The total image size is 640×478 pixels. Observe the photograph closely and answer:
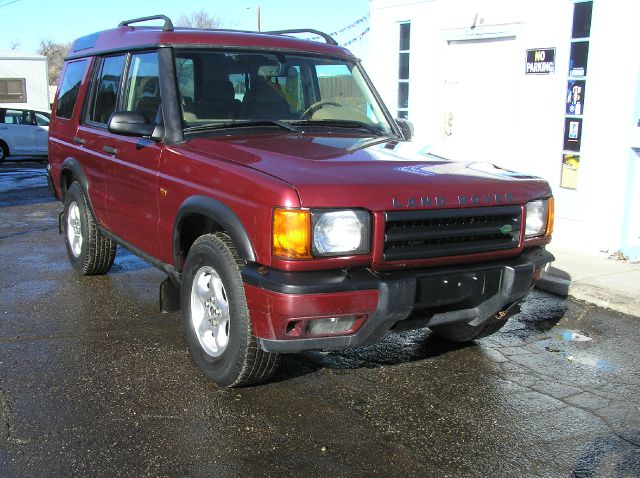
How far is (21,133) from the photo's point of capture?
18.5m

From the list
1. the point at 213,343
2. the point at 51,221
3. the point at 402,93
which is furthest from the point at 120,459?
the point at 402,93

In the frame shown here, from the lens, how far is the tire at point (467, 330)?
4.48 m

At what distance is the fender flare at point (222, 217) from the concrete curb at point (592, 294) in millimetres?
3125

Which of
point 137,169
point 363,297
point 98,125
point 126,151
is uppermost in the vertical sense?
point 98,125

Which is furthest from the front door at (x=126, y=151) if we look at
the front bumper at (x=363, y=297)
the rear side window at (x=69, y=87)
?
the front bumper at (x=363, y=297)

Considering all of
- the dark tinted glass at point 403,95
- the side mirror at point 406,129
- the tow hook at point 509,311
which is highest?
the dark tinted glass at point 403,95

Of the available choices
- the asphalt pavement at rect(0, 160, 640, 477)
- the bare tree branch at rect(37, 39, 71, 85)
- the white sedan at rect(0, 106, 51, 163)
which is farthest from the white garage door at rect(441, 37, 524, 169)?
the bare tree branch at rect(37, 39, 71, 85)

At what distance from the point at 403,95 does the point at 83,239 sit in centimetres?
564

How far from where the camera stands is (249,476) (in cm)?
303

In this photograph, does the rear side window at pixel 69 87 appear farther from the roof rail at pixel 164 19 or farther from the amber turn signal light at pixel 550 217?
the amber turn signal light at pixel 550 217

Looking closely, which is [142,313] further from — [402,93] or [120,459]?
[402,93]

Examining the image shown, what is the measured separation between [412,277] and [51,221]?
292 inches

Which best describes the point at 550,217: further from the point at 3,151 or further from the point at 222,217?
the point at 3,151

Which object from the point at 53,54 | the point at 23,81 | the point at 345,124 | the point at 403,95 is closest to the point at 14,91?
the point at 23,81
